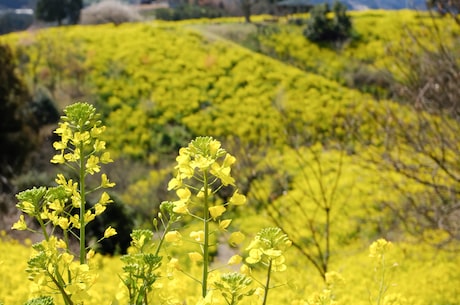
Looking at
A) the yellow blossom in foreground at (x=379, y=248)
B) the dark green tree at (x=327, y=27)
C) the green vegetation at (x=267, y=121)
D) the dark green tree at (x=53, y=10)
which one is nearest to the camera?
the yellow blossom in foreground at (x=379, y=248)

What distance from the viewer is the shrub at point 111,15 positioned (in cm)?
3130

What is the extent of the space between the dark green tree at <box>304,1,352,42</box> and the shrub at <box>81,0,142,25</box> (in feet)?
32.4

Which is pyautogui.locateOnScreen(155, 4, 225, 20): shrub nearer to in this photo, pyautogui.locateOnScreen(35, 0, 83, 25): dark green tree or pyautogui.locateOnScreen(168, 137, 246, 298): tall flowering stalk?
pyautogui.locateOnScreen(35, 0, 83, 25): dark green tree

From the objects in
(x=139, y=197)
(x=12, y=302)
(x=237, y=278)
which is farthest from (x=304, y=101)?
(x=237, y=278)

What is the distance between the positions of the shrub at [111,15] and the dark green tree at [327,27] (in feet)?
32.4

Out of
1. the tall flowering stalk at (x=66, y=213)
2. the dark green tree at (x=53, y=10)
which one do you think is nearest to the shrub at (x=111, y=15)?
the dark green tree at (x=53, y=10)

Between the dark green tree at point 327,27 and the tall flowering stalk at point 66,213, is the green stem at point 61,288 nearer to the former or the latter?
the tall flowering stalk at point 66,213

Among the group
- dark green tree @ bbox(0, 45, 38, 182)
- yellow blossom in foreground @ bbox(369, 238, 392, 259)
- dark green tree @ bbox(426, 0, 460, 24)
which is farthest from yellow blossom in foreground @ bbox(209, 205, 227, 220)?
dark green tree @ bbox(0, 45, 38, 182)

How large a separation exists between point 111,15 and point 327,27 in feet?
40.0

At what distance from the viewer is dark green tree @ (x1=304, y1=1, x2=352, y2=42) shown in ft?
92.3

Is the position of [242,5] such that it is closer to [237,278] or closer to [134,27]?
[134,27]

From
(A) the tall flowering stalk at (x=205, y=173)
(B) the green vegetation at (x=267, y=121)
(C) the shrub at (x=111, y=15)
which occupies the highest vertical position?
(A) the tall flowering stalk at (x=205, y=173)

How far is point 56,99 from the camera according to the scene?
20953 millimetres

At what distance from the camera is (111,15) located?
31.5 metres
